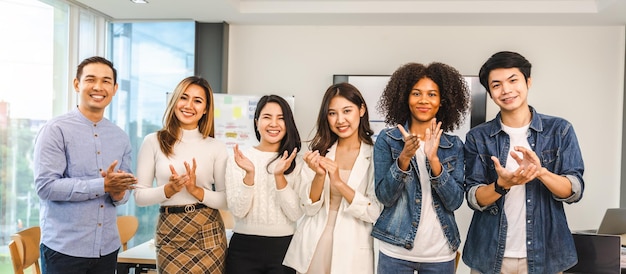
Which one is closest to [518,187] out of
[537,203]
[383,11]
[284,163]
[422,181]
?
[537,203]

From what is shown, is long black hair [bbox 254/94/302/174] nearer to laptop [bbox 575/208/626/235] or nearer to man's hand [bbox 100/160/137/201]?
man's hand [bbox 100/160/137/201]

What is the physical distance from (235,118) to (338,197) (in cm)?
287

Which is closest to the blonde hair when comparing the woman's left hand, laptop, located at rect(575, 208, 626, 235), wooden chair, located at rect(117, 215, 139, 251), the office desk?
the woman's left hand

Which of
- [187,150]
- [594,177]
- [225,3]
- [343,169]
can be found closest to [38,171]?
[187,150]

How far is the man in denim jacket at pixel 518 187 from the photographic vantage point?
1856 millimetres

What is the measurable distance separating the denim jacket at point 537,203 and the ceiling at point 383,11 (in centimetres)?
266

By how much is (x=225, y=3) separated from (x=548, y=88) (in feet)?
11.1

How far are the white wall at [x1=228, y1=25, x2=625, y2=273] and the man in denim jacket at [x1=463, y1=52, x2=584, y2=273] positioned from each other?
301 centimetres

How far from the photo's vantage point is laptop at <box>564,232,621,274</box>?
6.64 feet

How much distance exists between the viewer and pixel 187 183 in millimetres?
2066

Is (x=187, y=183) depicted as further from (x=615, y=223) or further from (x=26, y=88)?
(x=615, y=223)

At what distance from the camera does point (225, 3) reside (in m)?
4.27

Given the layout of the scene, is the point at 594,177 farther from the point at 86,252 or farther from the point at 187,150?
the point at 86,252

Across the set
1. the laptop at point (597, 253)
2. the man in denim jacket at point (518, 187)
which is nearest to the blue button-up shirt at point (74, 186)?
the man in denim jacket at point (518, 187)
